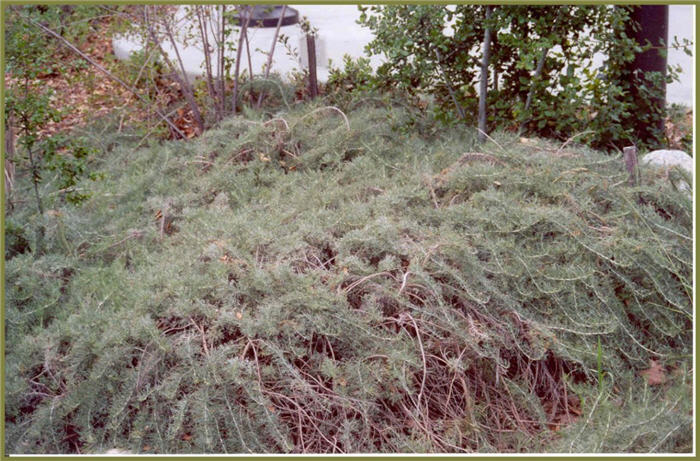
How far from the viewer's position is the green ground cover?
2842 mm

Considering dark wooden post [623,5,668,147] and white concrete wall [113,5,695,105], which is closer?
dark wooden post [623,5,668,147]

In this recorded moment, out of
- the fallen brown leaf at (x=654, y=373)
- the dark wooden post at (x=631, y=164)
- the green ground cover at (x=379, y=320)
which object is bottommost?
the fallen brown leaf at (x=654, y=373)

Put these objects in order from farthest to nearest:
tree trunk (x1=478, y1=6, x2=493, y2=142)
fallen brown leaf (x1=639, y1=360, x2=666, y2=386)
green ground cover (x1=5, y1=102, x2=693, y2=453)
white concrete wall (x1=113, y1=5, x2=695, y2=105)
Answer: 1. white concrete wall (x1=113, y1=5, x2=695, y2=105)
2. tree trunk (x1=478, y1=6, x2=493, y2=142)
3. fallen brown leaf (x1=639, y1=360, x2=666, y2=386)
4. green ground cover (x1=5, y1=102, x2=693, y2=453)

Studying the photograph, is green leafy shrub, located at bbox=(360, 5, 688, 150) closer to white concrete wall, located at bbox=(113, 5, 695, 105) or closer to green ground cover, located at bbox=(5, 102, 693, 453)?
green ground cover, located at bbox=(5, 102, 693, 453)

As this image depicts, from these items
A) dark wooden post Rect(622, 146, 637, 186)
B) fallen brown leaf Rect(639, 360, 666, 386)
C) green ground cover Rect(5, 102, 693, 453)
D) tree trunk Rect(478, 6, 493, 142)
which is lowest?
fallen brown leaf Rect(639, 360, 666, 386)

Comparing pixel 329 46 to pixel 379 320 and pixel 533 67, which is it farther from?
pixel 379 320

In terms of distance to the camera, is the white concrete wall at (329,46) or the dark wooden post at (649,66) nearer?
the dark wooden post at (649,66)

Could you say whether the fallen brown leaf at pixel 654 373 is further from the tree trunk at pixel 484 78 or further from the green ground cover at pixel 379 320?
the tree trunk at pixel 484 78

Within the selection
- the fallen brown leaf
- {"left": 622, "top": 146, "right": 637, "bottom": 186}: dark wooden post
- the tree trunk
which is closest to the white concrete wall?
the tree trunk

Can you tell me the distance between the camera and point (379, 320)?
3029 mm

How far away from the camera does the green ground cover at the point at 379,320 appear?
2842 mm

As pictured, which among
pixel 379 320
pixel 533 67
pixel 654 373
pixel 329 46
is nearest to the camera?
pixel 379 320

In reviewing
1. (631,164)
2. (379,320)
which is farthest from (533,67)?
(379,320)

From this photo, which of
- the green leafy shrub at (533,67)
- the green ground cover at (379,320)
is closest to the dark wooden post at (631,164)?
the green ground cover at (379,320)
